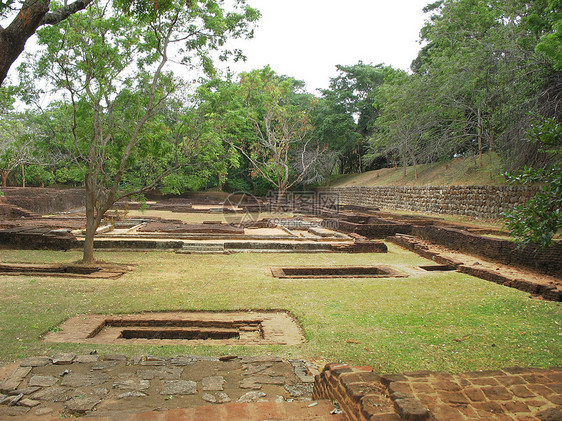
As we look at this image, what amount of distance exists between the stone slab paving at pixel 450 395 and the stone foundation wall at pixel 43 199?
2087cm

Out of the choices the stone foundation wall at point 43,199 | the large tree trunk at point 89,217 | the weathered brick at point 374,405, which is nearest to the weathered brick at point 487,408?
the weathered brick at point 374,405

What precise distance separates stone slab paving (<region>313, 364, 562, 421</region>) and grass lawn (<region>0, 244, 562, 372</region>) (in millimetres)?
930

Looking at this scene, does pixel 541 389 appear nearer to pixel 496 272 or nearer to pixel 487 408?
pixel 487 408

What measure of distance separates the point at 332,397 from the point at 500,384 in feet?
3.68

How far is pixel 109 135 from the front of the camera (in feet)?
27.0

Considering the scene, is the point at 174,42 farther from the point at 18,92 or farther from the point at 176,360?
the point at 176,360

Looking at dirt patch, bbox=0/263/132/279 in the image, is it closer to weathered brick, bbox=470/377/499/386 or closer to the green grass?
weathered brick, bbox=470/377/499/386

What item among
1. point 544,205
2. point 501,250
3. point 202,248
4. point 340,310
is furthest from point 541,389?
point 202,248

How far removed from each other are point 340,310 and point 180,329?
2.21 m

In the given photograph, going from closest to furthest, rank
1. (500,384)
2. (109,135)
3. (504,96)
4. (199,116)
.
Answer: (500,384) < (109,135) < (199,116) < (504,96)

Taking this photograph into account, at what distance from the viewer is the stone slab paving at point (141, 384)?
2.86 m

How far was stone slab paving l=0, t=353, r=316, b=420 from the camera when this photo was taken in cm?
286

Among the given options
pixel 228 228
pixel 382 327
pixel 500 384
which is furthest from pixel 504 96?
pixel 500 384


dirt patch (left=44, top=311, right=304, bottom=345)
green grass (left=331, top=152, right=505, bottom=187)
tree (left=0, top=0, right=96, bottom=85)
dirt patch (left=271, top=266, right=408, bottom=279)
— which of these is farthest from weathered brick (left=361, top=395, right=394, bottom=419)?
green grass (left=331, top=152, right=505, bottom=187)
